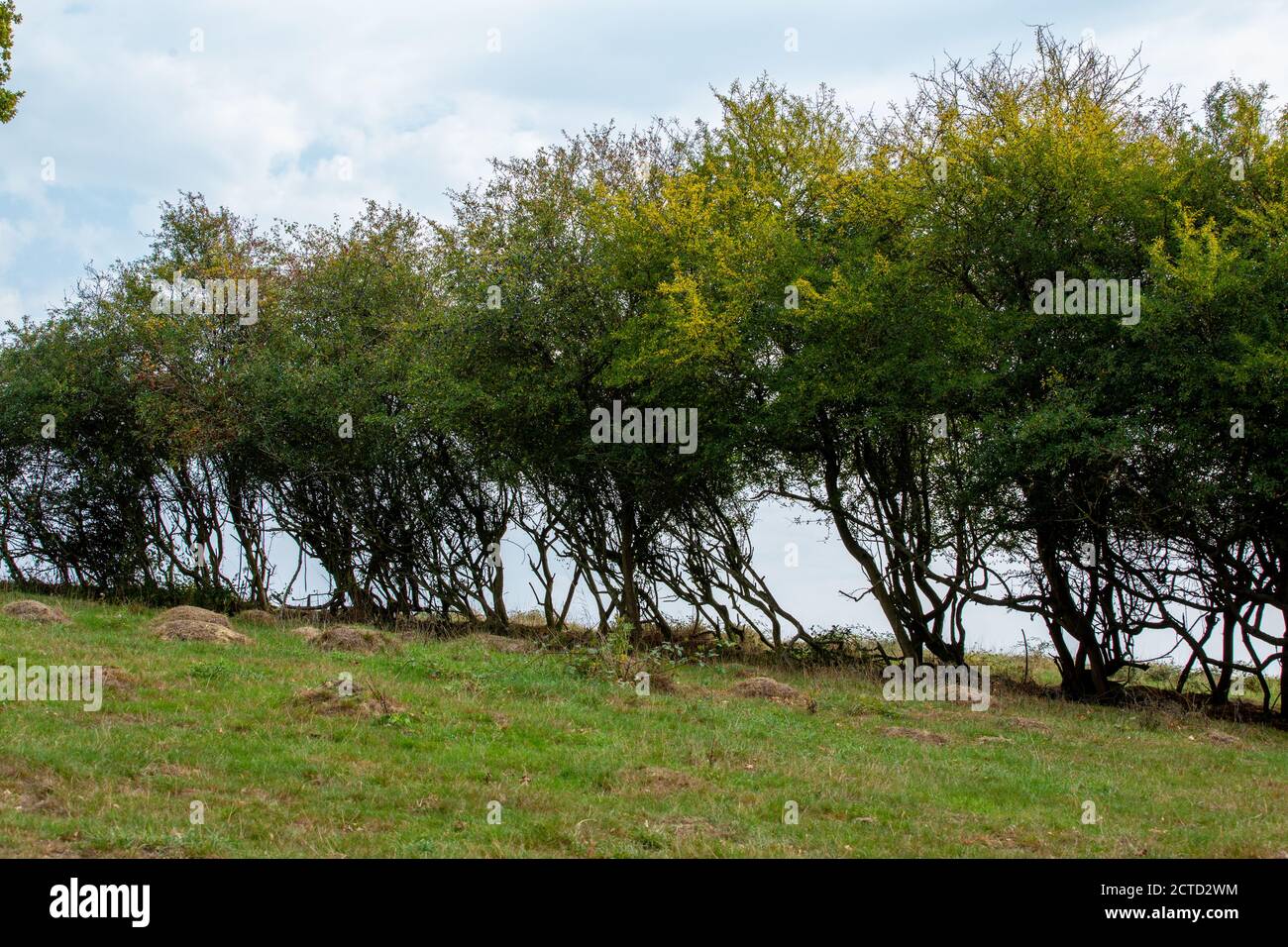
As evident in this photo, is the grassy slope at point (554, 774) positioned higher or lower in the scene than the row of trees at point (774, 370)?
lower

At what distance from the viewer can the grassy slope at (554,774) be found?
9.11 meters

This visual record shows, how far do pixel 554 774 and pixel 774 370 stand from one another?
11.9 metres

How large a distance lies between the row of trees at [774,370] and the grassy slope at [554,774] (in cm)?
491

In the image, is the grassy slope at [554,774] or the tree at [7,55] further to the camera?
the tree at [7,55]

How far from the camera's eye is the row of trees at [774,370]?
1864 centimetres

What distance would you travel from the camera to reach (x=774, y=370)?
21.3 m

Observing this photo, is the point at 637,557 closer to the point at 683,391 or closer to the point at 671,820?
the point at 683,391

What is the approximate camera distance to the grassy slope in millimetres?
9109

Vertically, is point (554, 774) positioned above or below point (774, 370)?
below

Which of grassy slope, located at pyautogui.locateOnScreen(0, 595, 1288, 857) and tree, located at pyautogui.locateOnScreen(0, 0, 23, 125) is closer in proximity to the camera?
grassy slope, located at pyautogui.locateOnScreen(0, 595, 1288, 857)

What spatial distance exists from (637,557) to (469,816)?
16993 mm

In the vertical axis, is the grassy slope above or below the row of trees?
below

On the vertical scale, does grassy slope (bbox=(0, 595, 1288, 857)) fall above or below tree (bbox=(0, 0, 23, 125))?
below

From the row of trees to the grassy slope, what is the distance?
4.91 meters
